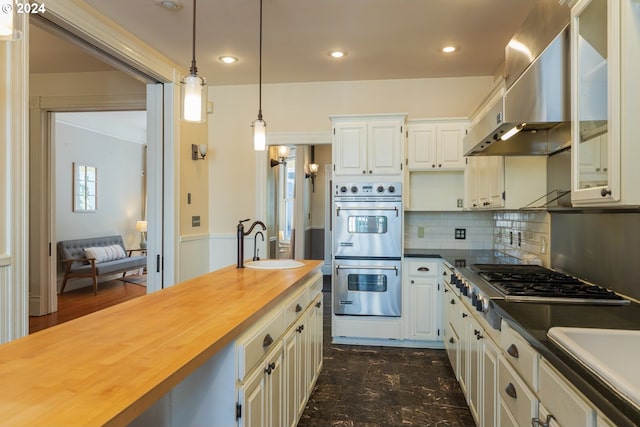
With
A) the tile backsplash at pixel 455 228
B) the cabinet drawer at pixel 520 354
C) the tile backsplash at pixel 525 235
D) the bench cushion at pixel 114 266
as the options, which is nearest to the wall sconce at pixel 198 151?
the tile backsplash at pixel 455 228

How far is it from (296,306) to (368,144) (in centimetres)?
215

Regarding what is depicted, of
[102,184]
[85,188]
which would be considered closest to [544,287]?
[85,188]

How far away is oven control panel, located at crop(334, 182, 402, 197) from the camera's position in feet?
12.7

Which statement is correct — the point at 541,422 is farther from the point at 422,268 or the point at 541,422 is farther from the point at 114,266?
the point at 114,266

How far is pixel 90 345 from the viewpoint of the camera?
116 centimetres

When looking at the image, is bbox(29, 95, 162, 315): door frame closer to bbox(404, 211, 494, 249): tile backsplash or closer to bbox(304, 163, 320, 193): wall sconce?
bbox(404, 211, 494, 249): tile backsplash

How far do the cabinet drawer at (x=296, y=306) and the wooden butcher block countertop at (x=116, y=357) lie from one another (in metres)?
0.23

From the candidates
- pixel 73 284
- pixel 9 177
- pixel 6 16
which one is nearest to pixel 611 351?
pixel 6 16

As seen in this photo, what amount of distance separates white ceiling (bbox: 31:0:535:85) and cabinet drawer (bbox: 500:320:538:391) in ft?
7.27

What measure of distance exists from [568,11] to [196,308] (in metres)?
1.99

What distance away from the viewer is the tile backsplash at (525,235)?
2.85m

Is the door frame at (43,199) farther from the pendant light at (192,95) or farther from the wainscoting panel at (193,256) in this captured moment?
the pendant light at (192,95)

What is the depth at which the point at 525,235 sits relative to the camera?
10.6 feet

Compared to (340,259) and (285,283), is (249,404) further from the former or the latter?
(340,259)
